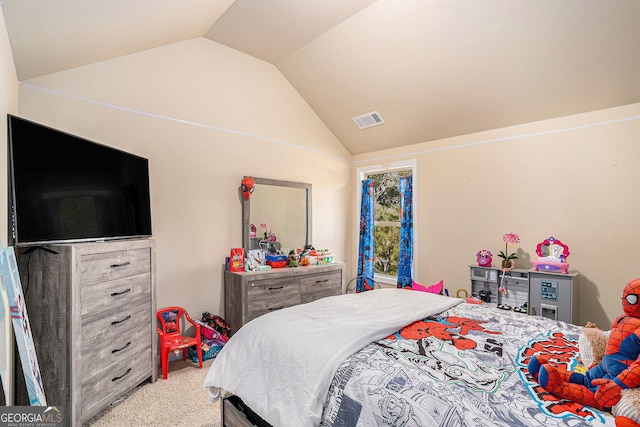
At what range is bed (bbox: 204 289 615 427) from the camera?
1075 millimetres

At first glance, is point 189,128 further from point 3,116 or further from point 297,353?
point 297,353

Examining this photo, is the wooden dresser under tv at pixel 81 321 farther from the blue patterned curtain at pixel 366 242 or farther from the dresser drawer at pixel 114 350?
the blue patterned curtain at pixel 366 242

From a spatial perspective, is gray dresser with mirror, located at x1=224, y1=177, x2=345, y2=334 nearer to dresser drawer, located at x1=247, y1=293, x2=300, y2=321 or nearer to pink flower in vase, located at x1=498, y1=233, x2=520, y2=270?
dresser drawer, located at x1=247, y1=293, x2=300, y2=321

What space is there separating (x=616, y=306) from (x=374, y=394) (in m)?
2.91

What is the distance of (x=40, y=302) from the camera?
1.84 m

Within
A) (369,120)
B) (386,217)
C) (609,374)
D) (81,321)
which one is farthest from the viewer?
(386,217)

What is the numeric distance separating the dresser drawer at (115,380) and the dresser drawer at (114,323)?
0.67 ft

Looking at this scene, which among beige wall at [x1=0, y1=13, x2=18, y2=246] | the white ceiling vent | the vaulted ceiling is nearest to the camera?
beige wall at [x1=0, y1=13, x2=18, y2=246]

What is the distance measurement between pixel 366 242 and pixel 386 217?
1.56 ft

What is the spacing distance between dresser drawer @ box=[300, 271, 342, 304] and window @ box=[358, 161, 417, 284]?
975mm

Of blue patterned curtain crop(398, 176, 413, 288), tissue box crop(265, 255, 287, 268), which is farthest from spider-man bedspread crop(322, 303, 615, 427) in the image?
blue patterned curtain crop(398, 176, 413, 288)

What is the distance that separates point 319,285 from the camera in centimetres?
370

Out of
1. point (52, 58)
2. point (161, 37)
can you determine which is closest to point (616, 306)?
point (161, 37)

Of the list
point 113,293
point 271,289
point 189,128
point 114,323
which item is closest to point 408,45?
point 189,128
